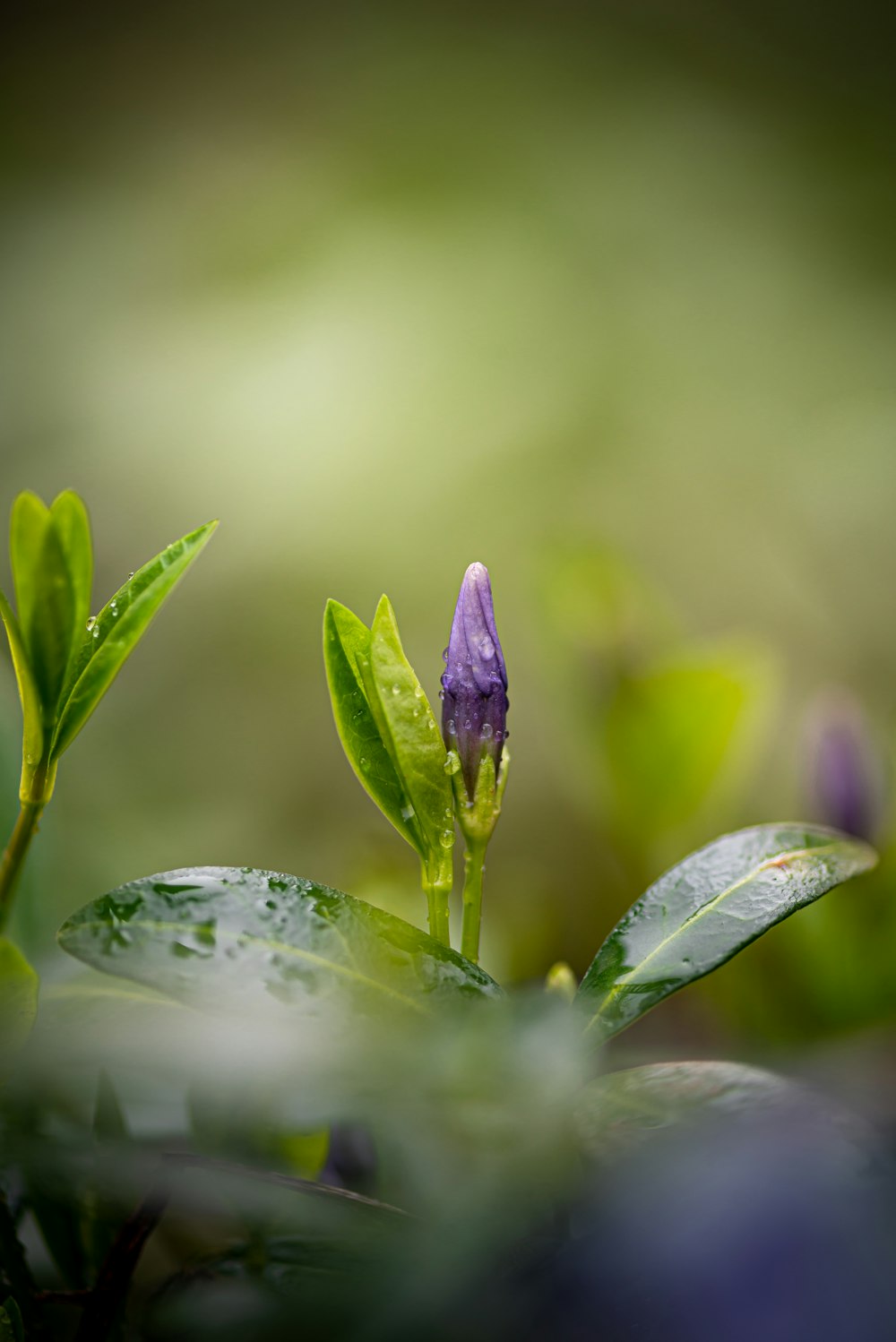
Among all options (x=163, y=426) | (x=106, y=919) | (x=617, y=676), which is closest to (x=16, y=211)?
(x=163, y=426)

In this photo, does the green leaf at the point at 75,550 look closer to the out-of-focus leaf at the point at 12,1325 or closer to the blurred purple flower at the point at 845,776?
the out-of-focus leaf at the point at 12,1325

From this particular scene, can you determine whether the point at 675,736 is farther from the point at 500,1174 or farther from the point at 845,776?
the point at 500,1174

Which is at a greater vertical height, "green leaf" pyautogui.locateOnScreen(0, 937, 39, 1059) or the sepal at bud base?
the sepal at bud base

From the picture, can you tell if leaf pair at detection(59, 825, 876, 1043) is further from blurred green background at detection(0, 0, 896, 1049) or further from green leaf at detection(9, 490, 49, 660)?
blurred green background at detection(0, 0, 896, 1049)

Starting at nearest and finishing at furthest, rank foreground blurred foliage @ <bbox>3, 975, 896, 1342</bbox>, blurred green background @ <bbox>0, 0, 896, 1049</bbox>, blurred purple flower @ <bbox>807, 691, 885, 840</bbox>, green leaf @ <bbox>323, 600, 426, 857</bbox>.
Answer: foreground blurred foliage @ <bbox>3, 975, 896, 1342</bbox>
green leaf @ <bbox>323, 600, 426, 857</bbox>
blurred purple flower @ <bbox>807, 691, 885, 840</bbox>
blurred green background @ <bbox>0, 0, 896, 1049</bbox>

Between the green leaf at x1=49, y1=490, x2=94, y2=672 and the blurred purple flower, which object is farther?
the blurred purple flower

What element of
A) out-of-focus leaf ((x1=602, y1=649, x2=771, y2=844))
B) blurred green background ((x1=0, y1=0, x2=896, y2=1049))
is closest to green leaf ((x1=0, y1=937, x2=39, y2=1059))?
blurred green background ((x1=0, y1=0, x2=896, y2=1049))

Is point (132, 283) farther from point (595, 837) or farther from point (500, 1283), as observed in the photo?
point (500, 1283)
